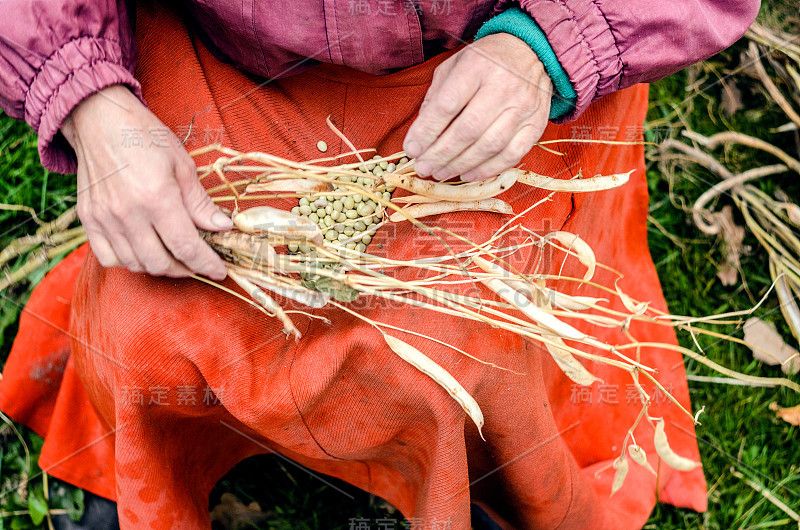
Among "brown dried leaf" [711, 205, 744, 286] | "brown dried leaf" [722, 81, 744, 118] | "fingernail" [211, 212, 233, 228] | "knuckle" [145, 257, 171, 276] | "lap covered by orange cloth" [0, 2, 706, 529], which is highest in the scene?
"fingernail" [211, 212, 233, 228]

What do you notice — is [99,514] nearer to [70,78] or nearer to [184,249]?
[184,249]

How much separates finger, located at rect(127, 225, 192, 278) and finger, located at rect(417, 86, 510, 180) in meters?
0.39

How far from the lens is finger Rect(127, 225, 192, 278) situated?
84cm

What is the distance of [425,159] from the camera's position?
852 mm

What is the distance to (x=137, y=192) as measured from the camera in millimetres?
821

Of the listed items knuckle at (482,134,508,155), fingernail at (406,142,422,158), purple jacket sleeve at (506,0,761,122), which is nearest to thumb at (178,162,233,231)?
fingernail at (406,142,422,158)

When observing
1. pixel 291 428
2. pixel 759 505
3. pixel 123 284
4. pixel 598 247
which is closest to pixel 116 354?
pixel 123 284

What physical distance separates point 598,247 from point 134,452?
3.16 feet

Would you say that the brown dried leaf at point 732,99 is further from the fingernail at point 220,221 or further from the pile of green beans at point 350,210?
the fingernail at point 220,221

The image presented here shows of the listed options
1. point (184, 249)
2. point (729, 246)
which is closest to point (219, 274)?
point (184, 249)

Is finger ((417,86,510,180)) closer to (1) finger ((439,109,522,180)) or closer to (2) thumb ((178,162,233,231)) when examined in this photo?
(1) finger ((439,109,522,180))

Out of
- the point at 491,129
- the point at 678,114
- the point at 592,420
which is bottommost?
the point at 592,420

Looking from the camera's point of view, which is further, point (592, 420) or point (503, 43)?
point (592, 420)

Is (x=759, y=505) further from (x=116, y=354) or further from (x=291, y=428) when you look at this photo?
(x=116, y=354)
